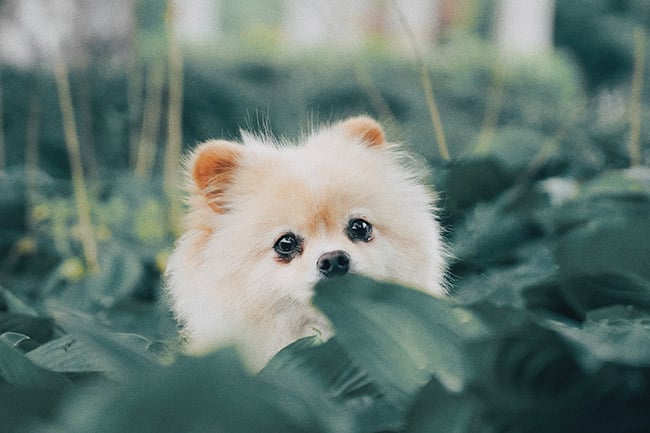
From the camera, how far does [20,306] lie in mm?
1533

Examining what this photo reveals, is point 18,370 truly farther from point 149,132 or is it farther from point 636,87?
point 149,132

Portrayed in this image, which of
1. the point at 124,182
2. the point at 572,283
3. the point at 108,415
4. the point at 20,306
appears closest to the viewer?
the point at 108,415

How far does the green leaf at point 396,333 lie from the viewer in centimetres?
69

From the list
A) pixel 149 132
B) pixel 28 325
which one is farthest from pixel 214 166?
pixel 149 132

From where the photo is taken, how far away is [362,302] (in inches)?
27.5

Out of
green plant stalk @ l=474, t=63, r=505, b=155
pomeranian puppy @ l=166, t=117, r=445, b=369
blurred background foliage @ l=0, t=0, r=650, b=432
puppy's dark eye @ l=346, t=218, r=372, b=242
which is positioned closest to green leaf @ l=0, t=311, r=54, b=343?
blurred background foliage @ l=0, t=0, r=650, b=432

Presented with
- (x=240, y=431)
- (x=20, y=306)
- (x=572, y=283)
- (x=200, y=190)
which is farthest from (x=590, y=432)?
(x=20, y=306)

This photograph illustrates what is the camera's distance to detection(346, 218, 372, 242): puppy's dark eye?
150cm

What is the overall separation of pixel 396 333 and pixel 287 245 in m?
0.77

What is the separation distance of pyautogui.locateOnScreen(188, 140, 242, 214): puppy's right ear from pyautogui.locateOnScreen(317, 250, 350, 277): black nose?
0.91 ft

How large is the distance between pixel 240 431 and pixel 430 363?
0.72 feet

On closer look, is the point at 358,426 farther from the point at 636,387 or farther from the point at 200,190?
the point at 200,190

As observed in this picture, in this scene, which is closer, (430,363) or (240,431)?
(240,431)

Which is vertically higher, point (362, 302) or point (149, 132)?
point (362, 302)
